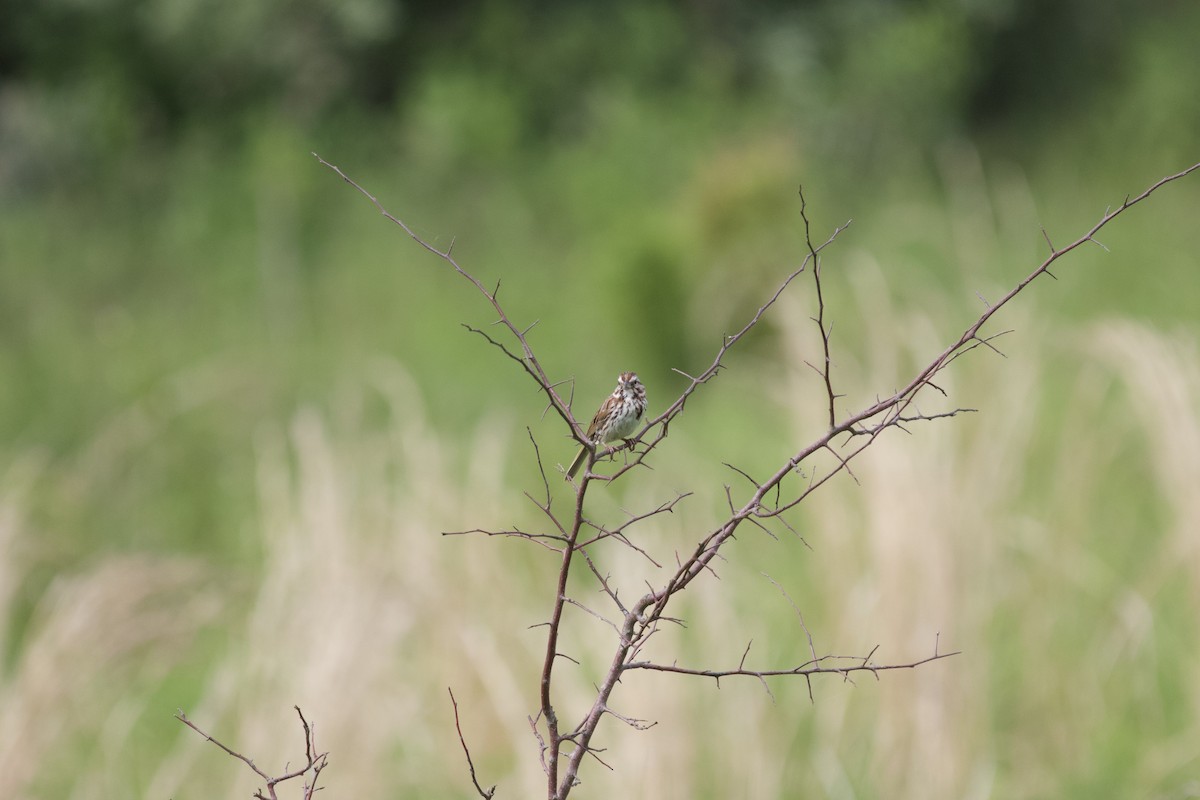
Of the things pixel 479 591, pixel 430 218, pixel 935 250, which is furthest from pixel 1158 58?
pixel 479 591

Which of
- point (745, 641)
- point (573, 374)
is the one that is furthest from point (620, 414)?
point (573, 374)

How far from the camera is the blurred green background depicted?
3305 mm

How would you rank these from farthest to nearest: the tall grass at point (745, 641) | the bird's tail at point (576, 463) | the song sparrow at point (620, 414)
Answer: the tall grass at point (745, 641)
the song sparrow at point (620, 414)
the bird's tail at point (576, 463)

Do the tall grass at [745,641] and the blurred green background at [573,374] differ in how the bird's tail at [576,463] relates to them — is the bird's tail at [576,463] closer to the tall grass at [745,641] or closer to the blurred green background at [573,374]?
the blurred green background at [573,374]

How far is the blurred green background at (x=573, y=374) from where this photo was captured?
3.30 m

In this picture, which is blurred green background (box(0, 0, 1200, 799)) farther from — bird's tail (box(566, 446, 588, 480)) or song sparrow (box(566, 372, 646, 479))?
song sparrow (box(566, 372, 646, 479))

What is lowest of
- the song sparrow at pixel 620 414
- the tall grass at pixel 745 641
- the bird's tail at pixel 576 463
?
the bird's tail at pixel 576 463

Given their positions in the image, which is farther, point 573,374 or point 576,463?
point 573,374

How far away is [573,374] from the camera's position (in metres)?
5.13

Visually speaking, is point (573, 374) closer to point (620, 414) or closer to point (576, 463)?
point (620, 414)

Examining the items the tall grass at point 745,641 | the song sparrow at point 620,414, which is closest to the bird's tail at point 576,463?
Result: the song sparrow at point 620,414

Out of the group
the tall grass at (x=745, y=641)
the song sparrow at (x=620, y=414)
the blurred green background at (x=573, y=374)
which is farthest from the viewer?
the blurred green background at (x=573, y=374)

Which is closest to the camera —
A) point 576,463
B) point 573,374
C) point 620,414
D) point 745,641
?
point 576,463

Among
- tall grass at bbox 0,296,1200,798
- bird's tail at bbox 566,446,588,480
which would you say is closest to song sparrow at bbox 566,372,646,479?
bird's tail at bbox 566,446,588,480
